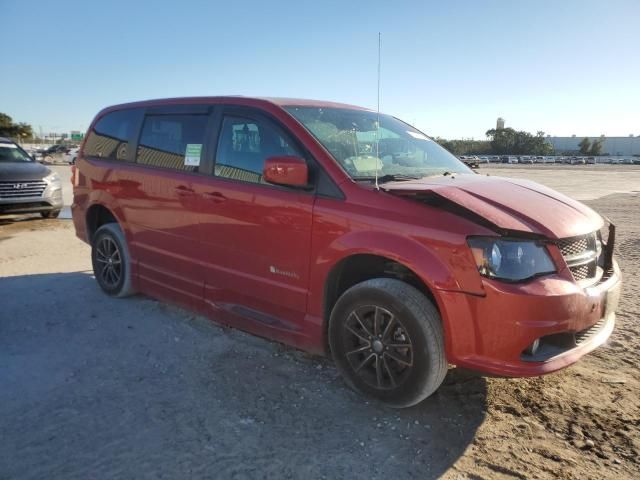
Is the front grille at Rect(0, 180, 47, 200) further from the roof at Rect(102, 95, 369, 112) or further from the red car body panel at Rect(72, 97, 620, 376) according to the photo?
the roof at Rect(102, 95, 369, 112)

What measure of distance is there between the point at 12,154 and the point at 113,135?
717 centimetres

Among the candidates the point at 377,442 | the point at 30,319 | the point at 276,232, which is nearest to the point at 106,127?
the point at 30,319

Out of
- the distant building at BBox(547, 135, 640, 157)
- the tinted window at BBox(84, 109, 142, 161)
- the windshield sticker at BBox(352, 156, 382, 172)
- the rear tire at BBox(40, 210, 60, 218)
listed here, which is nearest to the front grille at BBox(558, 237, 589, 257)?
the windshield sticker at BBox(352, 156, 382, 172)

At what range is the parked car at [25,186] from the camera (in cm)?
972

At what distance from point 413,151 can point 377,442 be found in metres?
2.38

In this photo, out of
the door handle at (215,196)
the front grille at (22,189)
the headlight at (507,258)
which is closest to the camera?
the headlight at (507,258)

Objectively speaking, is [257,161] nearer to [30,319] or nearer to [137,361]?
[137,361]

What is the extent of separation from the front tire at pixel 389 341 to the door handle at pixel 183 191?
173 cm

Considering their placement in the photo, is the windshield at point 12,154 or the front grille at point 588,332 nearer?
the front grille at point 588,332

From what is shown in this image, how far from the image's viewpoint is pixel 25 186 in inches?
391

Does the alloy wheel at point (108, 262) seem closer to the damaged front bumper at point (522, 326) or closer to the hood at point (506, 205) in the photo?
the hood at point (506, 205)

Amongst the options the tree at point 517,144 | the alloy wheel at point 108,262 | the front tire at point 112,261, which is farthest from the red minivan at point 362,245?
the tree at point 517,144

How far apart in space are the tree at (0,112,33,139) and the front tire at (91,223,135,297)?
85356 millimetres

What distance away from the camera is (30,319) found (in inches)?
181
